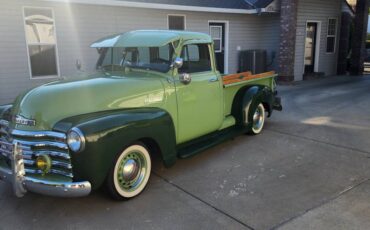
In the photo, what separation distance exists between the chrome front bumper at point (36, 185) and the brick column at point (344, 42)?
15124 millimetres

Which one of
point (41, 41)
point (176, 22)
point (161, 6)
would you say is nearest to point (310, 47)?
point (176, 22)

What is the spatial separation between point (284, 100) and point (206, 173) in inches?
235

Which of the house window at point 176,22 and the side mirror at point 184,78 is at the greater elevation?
the house window at point 176,22

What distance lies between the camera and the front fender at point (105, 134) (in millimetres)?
3260

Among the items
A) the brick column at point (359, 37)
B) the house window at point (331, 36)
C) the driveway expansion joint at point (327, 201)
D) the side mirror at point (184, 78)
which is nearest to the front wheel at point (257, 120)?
the side mirror at point (184, 78)

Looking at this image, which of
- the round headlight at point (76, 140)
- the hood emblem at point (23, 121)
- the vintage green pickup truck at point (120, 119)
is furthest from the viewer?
the hood emblem at point (23, 121)

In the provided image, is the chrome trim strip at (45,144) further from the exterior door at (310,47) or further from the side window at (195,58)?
the exterior door at (310,47)

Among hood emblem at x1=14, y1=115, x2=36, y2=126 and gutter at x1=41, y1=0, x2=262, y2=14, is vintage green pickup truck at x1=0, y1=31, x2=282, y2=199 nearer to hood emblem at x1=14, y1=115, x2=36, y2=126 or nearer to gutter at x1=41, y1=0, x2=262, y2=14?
hood emblem at x1=14, y1=115, x2=36, y2=126

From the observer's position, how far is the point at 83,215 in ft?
11.6

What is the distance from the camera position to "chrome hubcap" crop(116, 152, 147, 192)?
374 centimetres

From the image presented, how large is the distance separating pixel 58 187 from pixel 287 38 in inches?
435

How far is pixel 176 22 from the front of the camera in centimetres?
1162

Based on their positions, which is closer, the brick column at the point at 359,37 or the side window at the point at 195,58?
the side window at the point at 195,58

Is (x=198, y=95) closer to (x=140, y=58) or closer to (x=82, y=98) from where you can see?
(x=140, y=58)
